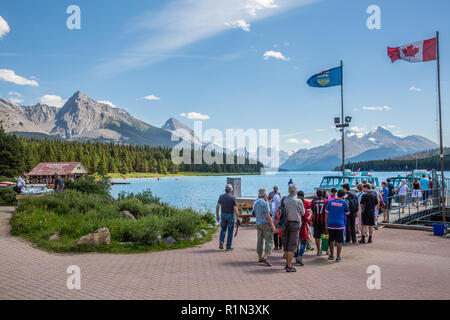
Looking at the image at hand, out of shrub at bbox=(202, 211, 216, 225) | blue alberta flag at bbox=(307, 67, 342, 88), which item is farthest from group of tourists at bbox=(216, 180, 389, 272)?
blue alberta flag at bbox=(307, 67, 342, 88)

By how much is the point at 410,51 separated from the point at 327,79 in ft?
30.4

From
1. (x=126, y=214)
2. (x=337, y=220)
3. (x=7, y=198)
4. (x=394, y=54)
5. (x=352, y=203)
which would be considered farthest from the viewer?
(x=7, y=198)

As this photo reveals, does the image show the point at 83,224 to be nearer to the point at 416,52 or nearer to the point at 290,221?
the point at 290,221

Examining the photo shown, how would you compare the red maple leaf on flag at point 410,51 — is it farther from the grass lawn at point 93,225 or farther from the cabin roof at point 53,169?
the cabin roof at point 53,169

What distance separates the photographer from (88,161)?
122812mm

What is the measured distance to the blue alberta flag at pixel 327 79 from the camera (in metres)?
27.0

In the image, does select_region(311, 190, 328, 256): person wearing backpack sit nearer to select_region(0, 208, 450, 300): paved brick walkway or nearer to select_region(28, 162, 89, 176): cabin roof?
select_region(0, 208, 450, 300): paved brick walkway

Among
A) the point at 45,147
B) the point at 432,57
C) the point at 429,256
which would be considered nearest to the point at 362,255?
the point at 429,256

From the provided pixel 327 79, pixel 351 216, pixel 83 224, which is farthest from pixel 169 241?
pixel 327 79

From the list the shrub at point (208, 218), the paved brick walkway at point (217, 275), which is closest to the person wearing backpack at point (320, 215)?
the paved brick walkway at point (217, 275)

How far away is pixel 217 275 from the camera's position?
8.21 m
